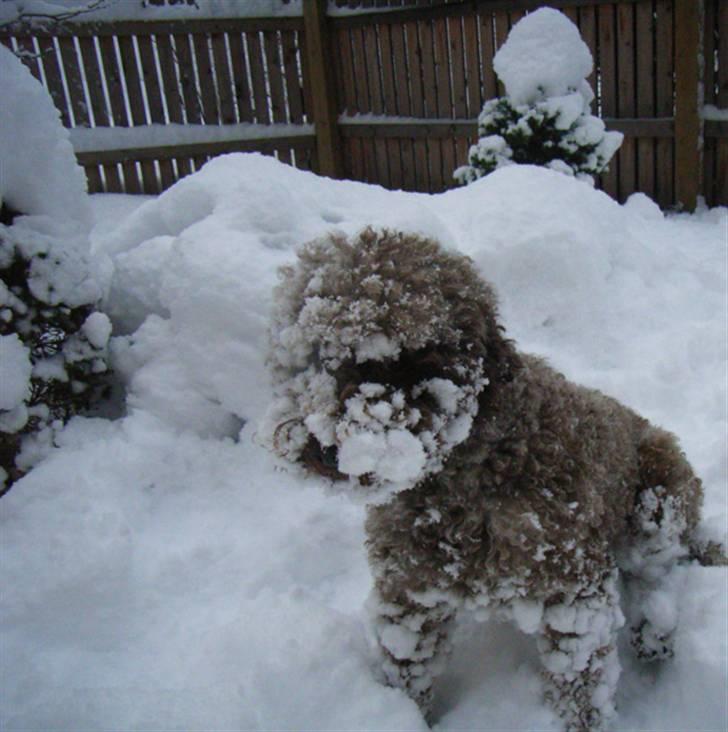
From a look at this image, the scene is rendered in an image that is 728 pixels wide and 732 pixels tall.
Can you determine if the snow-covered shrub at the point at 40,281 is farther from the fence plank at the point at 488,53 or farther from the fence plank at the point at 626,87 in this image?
the fence plank at the point at 626,87

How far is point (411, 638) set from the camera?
2.07 meters

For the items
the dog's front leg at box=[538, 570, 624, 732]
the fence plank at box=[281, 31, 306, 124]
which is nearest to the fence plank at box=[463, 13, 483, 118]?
the fence plank at box=[281, 31, 306, 124]

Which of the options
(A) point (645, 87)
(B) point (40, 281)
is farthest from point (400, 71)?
(B) point (40, 281)

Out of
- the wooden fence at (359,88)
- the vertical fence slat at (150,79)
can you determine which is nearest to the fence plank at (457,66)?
the wooden fence at (359,88)

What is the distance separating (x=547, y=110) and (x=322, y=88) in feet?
10.9

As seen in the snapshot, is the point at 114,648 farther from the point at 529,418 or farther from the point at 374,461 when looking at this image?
the point at 529,418

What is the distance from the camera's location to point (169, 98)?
778cm

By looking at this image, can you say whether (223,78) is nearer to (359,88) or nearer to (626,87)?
(359,88)

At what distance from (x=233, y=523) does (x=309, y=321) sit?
1378mm

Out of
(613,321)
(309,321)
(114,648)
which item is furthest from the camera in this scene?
(613,321)

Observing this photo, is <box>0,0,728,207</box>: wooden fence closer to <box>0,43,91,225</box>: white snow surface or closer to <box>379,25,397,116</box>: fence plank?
<box>379,25,397,116</box>: fence plank

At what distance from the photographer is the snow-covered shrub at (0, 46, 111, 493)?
8.88 ft

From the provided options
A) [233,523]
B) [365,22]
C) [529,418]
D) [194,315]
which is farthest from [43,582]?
[365,22]

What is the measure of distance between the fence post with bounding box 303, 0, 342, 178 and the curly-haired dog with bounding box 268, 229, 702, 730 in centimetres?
680
